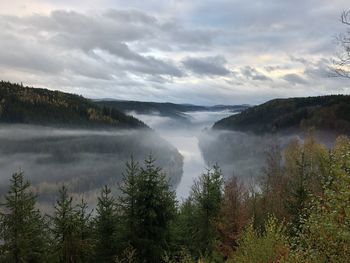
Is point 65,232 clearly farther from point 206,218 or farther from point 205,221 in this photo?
point 206,218

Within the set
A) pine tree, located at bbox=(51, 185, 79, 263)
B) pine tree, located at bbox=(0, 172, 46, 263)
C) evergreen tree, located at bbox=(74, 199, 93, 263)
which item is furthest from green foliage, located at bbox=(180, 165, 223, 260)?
pine tree, located at bbox=(0, 172, 46, 263)

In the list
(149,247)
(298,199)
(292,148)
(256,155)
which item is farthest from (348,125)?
(149,247)

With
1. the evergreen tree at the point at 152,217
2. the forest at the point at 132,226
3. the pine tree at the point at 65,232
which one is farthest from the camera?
the evergreen tree at the point at 152,217

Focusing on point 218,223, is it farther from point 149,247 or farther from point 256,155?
point 256,155

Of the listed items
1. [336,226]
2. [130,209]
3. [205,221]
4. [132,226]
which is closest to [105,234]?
[132,226]

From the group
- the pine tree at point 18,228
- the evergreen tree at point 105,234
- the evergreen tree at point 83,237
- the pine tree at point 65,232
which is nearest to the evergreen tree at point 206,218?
the evergreen tree at point 105,234

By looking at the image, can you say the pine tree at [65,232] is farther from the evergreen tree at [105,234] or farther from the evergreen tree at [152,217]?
the evergreen tree at [152,217]

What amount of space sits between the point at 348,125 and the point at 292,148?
8150 cm

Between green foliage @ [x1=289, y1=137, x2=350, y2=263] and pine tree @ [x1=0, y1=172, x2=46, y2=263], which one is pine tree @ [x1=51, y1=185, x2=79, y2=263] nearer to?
pine tree @ [x1=0, y1=172, x2=46, y2=263]

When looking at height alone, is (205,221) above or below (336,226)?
below

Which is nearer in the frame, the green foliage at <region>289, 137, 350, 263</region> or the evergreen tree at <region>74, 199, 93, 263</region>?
the green foliage at <region>289, 137, 350, 263</region>

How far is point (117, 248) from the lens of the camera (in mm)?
34969

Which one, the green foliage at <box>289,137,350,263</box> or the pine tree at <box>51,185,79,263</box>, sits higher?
the green foliage at <box>289,137,350,263</box>

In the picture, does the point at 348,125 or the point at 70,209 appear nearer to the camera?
the point at 70,209
